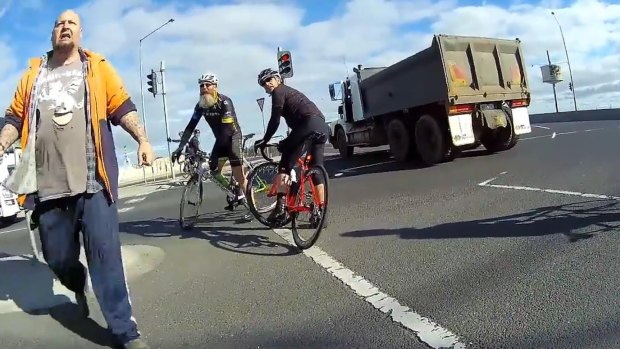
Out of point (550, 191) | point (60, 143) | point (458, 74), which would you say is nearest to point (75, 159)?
point (60, 143)

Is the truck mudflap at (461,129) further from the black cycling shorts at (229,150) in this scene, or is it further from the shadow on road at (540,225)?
the black cycling shorts at (229,150)

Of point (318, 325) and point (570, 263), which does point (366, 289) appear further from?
point (570, 263)

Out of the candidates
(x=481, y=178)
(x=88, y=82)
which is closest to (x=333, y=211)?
(x=481, y=178)

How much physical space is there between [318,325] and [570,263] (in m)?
2.08

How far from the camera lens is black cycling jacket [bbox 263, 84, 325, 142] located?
19.8 ft

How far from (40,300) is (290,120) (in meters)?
3.02

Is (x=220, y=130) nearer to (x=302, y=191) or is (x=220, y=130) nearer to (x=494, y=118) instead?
(x=302, y=191)

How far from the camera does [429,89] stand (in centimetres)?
1152

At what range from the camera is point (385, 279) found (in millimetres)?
4398

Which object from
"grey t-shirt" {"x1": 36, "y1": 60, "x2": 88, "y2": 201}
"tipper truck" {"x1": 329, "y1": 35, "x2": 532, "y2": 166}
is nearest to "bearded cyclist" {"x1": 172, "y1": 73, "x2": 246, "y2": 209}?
"grey t-shirt" {"x1": 36, "y1": 60, "x2": 88, "y2": 201}

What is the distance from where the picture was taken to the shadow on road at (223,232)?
5.81 metres

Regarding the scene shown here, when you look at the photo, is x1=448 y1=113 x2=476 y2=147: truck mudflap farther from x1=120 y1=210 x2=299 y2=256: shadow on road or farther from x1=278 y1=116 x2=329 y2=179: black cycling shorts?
x1=278 y1=116 x2=329 y2=179: black cycling shorts

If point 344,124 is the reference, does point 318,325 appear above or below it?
below

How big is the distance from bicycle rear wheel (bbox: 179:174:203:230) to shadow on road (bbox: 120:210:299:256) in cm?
12
